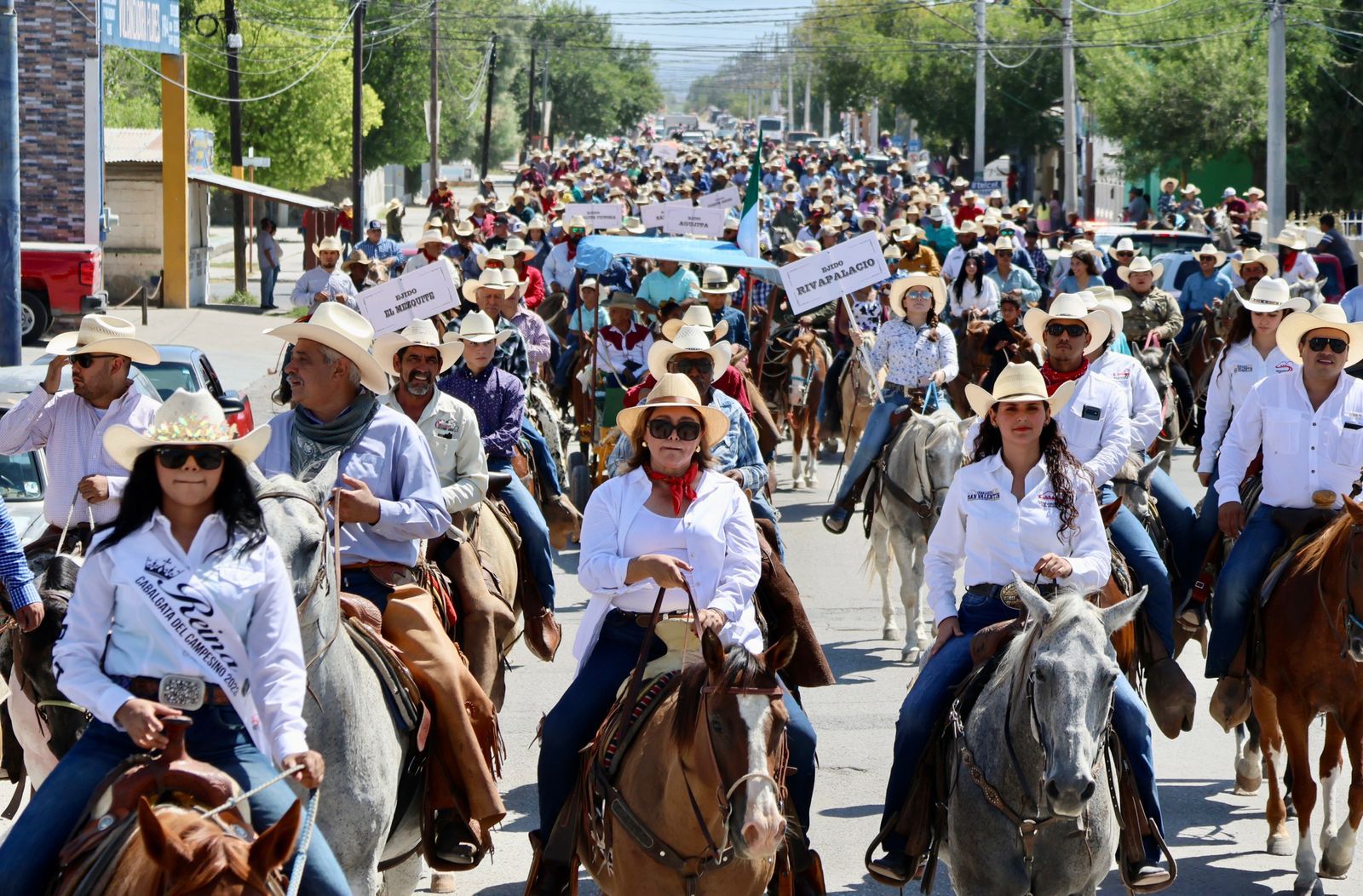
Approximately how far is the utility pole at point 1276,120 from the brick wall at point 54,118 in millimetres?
19984

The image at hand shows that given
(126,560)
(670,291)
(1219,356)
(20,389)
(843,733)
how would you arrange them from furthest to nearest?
(670,291) < (20,389) < (1219,356) < (843,733) < (126,560)

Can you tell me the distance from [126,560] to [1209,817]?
658 cm

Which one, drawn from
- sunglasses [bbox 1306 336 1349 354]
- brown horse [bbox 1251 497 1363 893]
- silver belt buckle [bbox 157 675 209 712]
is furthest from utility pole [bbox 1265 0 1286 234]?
silver belt buckle [bbox 157 675 209 712]

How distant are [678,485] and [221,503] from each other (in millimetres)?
2188

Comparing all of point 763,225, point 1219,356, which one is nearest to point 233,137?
point 763,225

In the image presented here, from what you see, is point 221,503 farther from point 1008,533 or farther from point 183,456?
point 1008,533

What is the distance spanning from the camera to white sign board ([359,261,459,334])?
1309 centimetres

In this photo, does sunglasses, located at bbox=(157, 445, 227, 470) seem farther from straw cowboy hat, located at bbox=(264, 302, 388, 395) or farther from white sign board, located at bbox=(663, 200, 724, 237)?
white sign board, located at bbox=(663, 200, 724, 237)

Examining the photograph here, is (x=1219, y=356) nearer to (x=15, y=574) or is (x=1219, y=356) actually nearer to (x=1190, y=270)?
(x=15, y=574)

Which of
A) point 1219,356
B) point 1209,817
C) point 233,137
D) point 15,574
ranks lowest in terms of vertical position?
point 1209,817

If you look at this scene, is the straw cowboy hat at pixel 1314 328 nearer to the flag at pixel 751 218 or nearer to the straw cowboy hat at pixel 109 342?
the straw cowboy hat at pixel 109 342

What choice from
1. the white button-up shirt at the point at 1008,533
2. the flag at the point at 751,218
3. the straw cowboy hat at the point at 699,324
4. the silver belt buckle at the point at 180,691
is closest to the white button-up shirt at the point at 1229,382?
the white button-up shirt at the point at 1008,533

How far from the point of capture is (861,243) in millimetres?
15875

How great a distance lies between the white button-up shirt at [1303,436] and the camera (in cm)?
948
